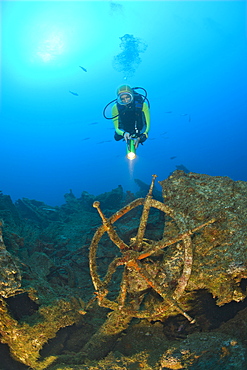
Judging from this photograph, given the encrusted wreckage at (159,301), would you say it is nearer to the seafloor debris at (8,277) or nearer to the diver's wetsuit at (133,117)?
the seafloor debris at (8,277)

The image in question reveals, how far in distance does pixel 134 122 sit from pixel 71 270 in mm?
5130

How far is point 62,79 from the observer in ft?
263

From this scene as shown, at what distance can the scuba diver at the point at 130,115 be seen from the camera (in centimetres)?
691

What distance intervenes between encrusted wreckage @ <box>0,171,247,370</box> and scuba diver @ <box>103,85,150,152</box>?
12.8ft

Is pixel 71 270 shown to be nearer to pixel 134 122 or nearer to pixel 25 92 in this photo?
pixel 134 122

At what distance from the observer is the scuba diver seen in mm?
6906

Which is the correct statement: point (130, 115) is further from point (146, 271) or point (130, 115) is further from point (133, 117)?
point (146, 271)

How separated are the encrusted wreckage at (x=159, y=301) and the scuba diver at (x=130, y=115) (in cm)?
391

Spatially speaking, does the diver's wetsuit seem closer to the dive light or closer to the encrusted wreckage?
the dive light

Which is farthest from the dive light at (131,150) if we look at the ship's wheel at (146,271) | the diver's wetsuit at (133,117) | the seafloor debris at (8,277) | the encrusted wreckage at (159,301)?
the seafloor debris at (8,277)

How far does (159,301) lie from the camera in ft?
10.1

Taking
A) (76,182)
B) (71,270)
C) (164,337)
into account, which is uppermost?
(76,182)

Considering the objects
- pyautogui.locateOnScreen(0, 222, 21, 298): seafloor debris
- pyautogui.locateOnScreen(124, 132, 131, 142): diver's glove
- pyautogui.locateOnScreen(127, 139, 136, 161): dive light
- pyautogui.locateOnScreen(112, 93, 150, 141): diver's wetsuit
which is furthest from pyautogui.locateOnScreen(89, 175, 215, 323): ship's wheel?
pyautogui.locateOnScreen(112, 93, 150, 141): diver's wetsuit

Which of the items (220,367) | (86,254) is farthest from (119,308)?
(86,254)
